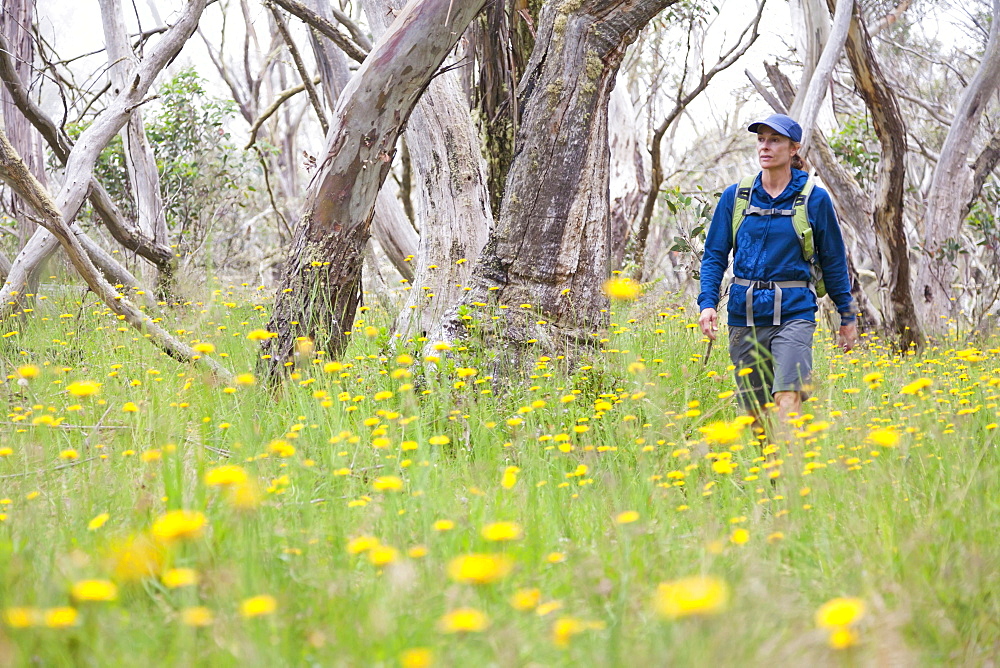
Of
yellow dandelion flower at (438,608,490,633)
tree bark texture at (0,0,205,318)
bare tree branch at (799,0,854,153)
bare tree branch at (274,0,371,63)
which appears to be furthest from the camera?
bare tree branch at (799,0,854,153)

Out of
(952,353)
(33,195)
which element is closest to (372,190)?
(33,195)

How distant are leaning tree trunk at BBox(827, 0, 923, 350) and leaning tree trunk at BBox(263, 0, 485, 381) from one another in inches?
187

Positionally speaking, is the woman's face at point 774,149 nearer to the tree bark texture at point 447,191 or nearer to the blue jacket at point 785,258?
the blue jacket at point 785,258

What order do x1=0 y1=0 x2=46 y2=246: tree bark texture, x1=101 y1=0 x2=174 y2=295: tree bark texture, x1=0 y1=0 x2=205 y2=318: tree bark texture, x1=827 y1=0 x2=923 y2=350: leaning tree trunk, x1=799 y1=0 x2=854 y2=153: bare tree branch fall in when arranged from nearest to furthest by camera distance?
1. x1=0 y1=0 x2=205 y2=318: tree bark texture
2. x1=799 y1=0 x2=854 y2=153: bare tree branch
3. x1=827 y1=0 x2=923 y2=350: leaning tree trunk
4. x1=101 y1=0 x2=174 y2=295: tree bark texture
5. x1=0 y1=0 x2=46 y2=246: tree bark texture

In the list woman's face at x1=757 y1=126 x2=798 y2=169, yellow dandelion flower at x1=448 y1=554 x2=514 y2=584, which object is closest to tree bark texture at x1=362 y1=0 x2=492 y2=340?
woman's face at x1=757 y1=126 x2=798 y2=169

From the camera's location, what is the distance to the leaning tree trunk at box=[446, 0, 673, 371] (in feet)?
15.7

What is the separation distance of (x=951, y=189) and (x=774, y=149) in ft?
20.2

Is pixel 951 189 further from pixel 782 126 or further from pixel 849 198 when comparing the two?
pixel 782 126

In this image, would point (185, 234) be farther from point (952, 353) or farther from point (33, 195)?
point (952, 353)

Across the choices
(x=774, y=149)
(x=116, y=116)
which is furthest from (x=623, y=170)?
(x=774, y=149)

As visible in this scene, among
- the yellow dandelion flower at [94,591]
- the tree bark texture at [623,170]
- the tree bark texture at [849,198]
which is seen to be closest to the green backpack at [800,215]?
the yellow dandelion flower at [94,591]

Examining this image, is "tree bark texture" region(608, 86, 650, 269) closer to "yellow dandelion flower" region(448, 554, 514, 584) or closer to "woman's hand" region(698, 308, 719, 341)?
"woman's hand" region(698, 308, 719, 341)

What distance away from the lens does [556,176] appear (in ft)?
15.7

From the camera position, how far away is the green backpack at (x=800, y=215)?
4066 mm
